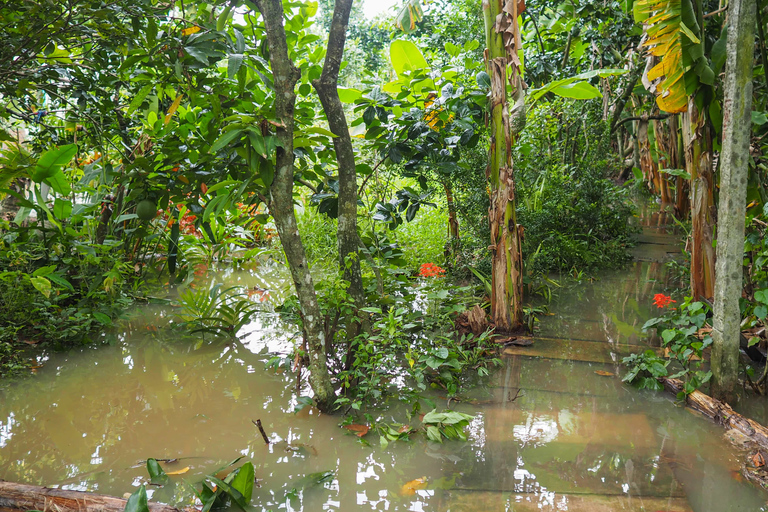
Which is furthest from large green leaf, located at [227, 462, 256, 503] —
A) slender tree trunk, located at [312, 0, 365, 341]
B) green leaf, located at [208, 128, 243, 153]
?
green leaf, located at [208, 128, 243, 153]

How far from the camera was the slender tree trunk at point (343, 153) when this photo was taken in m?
2.84

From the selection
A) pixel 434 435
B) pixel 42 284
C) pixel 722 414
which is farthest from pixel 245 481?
pixel 722 414

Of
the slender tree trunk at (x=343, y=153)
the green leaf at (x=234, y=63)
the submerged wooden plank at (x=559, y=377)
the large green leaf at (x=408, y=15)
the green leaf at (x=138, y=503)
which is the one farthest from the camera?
the large green leaf at (x=408, y=15)

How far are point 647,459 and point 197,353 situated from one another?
2.85 metres

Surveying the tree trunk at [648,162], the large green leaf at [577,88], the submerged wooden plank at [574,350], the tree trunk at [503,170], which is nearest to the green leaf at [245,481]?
the submerged wooden plank at [574,350]

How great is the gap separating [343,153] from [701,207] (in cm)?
234

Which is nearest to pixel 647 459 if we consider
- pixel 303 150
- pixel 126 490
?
pixel 126 490

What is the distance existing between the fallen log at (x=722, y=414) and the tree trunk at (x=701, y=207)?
698 mm

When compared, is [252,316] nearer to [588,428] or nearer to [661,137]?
[588,428]

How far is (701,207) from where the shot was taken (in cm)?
330

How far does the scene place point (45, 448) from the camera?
2.40m

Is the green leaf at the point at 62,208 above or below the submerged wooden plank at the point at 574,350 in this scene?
above

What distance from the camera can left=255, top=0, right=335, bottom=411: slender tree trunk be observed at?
2395mm

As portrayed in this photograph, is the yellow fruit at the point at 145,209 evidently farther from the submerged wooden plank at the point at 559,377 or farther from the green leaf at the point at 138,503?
the submerged wooden plank at the point at 559,377
